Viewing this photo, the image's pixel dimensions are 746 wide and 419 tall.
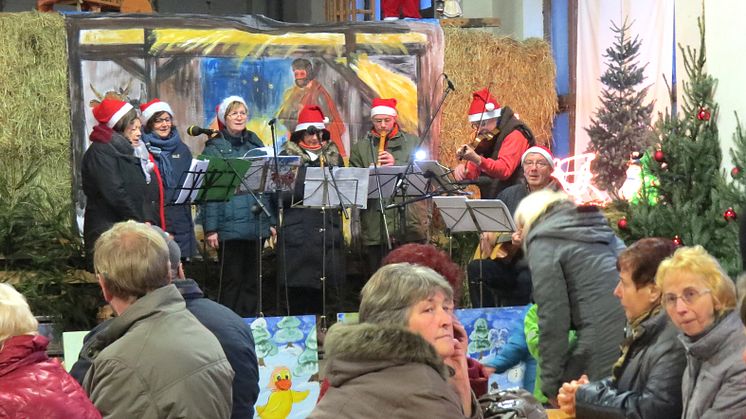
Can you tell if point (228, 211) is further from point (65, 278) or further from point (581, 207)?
point (581, 207)

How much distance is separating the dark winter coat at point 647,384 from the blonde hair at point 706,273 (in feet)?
0.79

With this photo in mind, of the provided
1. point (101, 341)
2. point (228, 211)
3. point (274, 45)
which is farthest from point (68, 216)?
point (101, 341)

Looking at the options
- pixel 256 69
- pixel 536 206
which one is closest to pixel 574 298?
pixel 536 206

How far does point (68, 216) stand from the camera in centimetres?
956

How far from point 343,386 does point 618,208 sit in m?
7.10

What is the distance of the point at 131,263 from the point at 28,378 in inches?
26.3

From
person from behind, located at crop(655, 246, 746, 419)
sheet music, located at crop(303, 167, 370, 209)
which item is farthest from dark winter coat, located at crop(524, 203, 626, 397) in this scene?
sheet music, located at crop(303, 167, 370, 209)

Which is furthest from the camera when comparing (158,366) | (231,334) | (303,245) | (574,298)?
(303,245)

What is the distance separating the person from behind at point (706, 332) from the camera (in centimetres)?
393

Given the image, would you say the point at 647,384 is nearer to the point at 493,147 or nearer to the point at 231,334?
the point at 231,334

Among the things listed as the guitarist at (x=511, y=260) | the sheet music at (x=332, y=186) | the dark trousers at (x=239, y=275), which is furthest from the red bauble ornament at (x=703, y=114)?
the dark trousers at (x=239, y=275)

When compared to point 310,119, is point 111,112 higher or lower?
higher

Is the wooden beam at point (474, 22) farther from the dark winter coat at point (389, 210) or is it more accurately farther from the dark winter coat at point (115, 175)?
the dark winter coat at point (115, 175)

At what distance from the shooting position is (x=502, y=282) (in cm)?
814
